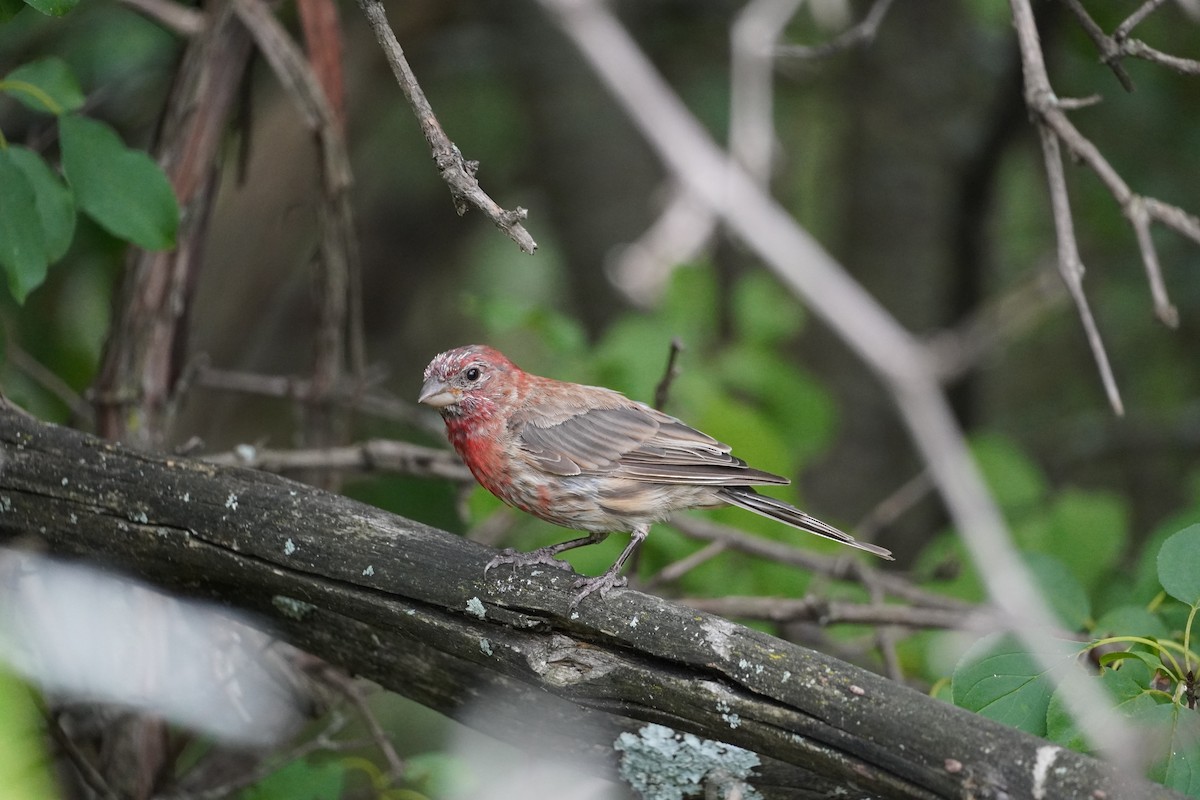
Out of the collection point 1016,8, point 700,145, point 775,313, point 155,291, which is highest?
point 775,313

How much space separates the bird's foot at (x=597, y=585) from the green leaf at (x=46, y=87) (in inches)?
73.1

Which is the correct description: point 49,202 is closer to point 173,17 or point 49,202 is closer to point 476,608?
point 173,17

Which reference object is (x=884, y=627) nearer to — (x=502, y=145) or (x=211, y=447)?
(x=211, y=447)

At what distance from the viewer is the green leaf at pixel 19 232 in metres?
3.02

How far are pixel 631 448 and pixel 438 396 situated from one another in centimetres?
68

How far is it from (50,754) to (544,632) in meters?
1.72

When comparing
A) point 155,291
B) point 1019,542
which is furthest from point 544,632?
point 1019,542

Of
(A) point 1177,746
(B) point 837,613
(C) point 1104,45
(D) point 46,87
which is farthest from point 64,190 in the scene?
(A) point 1177,746

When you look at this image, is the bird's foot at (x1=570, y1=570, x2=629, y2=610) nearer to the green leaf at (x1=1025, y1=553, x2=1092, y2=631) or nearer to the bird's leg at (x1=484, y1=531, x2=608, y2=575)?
the bird's leg at (x1=484, y1=531, x2=608, y2=575)

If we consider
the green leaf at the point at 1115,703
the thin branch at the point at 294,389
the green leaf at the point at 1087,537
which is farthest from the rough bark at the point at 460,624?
the green leaf at the point at 1087,537

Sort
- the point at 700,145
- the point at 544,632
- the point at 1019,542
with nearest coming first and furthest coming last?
the point at 700,145, the point at 544,632, the point at 1019,542

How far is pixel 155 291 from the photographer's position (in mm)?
4039

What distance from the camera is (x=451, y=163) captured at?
89.8 inches

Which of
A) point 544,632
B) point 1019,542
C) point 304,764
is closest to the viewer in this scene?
point 544,632
